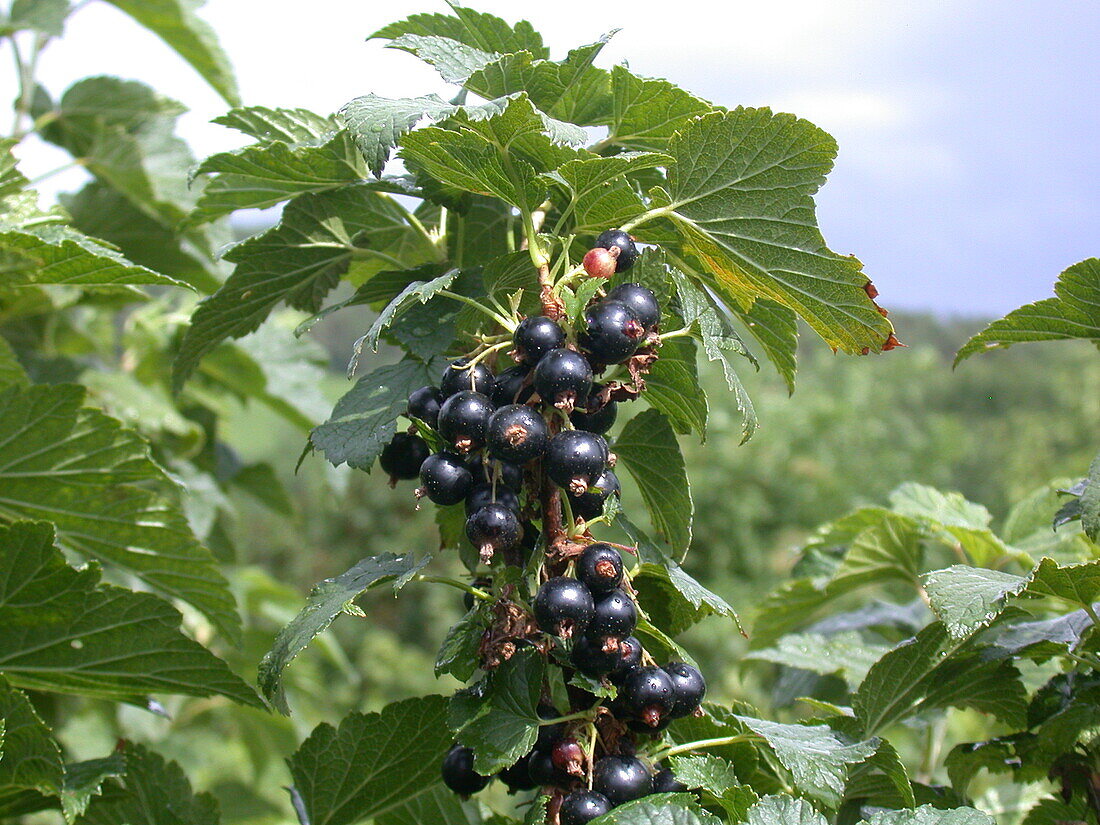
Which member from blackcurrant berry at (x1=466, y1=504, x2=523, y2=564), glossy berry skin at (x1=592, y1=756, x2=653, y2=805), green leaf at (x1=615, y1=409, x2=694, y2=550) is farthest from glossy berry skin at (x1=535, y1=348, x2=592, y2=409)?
glossy berry skin at (x1=592, y1=756, x2=653, y2=805)

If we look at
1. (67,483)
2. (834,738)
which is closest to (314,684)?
(67,483)

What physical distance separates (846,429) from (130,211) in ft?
31.6

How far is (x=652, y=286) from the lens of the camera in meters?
1.06

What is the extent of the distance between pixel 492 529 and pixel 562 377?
0.16m

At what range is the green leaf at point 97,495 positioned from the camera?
1.34 meters

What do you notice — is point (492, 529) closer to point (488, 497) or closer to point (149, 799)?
point (488, 497)

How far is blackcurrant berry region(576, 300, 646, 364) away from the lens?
929 mm

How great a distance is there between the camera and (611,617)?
0.91 m

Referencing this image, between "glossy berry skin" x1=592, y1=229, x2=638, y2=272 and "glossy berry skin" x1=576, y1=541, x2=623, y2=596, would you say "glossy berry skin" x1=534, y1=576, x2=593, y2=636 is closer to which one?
"glossy berry skin" x1=576, y1=541, x2=623, y2=596

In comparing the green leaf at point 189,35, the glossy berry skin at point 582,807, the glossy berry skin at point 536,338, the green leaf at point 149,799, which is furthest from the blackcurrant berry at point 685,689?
the green leaf at point 189,35

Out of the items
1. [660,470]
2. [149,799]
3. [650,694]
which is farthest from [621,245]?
[149,799]

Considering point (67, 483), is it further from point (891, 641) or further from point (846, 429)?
point (846, 429)

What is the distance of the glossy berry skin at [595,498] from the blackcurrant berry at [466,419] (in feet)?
0.39

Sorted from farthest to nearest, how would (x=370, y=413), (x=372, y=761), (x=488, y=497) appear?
1. (x=372, y=761)
2. (x=370, y=413)
3. (x=488, y=497)
